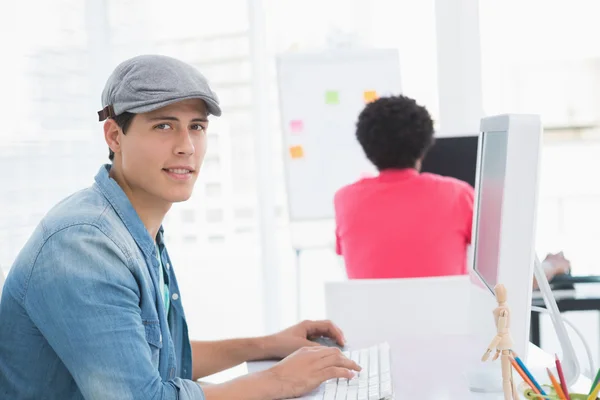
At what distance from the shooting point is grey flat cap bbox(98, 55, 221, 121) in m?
1.27

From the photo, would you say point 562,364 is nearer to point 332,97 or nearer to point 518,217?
point 518,217

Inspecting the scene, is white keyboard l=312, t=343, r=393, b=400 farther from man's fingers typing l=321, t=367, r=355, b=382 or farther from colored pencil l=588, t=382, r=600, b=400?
colored pencil l=588, t=382, r=600, b=400

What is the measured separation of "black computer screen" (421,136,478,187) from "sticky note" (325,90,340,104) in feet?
3.32

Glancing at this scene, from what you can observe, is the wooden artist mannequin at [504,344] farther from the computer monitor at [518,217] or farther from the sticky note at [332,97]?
the sticky note at [332,97]

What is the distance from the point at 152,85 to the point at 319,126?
266 centimetres

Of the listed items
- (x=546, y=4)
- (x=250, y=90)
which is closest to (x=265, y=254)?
(x=250, y=90)

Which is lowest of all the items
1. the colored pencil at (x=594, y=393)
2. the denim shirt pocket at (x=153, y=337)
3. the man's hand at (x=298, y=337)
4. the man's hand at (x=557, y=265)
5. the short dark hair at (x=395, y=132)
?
the man's hand at (x=557, y=265)

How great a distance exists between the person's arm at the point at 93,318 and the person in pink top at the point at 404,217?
139 cm

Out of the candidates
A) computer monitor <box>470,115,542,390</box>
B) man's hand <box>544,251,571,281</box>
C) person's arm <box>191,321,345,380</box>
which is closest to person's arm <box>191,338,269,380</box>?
person's arm <box>191,321,345,380</box>

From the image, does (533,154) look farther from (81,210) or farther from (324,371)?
(81,210)

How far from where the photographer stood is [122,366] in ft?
3.61

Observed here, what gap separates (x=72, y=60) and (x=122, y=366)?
183 centimetres

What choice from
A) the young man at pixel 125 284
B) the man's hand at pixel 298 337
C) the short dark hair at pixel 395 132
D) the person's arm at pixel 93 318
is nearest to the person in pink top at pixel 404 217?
the short dark hair at pixel 395 132

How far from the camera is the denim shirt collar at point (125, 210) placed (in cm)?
132
